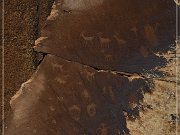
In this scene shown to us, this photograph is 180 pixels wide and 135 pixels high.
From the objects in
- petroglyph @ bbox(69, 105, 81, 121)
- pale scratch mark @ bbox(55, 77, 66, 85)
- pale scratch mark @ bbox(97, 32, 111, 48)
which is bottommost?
petroglyph @ bbox(69, 105, 81, 121)

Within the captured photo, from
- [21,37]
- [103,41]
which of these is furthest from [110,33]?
[21,37]

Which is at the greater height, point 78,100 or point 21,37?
point 21,37

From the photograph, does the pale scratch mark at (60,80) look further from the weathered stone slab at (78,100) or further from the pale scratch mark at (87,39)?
the pale scratch mark at (87,39)

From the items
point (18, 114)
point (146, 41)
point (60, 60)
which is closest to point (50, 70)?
point (60, 60)

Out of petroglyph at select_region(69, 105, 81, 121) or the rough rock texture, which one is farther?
the rough rock texture

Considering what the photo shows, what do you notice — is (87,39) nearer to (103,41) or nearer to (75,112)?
(103,41)

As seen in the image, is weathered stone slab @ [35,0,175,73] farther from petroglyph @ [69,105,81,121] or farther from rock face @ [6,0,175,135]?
petroglyph @ [69,105,81,121]

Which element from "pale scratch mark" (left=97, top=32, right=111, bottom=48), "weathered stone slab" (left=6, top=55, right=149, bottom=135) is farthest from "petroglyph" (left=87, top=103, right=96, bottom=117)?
"pale scratch mark" (left=97, top=32, right=111, bottom=48)
